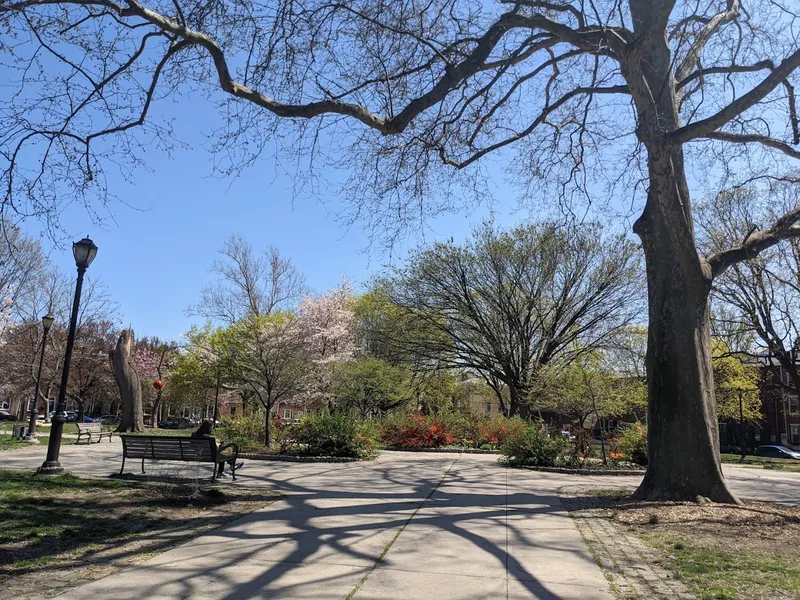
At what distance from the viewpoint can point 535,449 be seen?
15383 millimetres

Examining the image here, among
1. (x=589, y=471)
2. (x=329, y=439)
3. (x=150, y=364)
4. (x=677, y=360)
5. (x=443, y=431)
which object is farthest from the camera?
(x=150, y=364)

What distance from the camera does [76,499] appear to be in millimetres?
8375

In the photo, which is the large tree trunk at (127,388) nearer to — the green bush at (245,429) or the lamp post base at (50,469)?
the green bush at (245,429)

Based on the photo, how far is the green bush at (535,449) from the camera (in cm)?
1534

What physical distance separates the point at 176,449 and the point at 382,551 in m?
6.21

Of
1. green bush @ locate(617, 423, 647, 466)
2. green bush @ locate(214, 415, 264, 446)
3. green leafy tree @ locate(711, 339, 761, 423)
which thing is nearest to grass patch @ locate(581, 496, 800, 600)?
green bush @ locate(617, 423, 647, 466)

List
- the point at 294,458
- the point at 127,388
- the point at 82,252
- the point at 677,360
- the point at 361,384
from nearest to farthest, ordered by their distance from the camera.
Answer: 1. the point at 677,360
2. the point at 82,252
3. the point at 294,458
4. the point at 361,384
5. the point at 127,388

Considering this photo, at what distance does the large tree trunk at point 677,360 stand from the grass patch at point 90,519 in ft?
20.9

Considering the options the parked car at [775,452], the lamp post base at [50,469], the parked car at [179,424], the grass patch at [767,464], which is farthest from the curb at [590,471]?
the parked car at [179,424]

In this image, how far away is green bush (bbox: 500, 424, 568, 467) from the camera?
15336 millimetres

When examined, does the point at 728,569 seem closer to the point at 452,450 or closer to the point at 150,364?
the point at 452,450

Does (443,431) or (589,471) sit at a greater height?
(443,431)

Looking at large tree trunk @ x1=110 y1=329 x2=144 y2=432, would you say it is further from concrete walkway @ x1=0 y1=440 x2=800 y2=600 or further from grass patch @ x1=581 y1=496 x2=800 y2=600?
grass patch @ x1=581 y1=496 x2=800 y2=600

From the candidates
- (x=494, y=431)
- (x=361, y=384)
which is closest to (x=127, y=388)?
(x=361, y=384)
